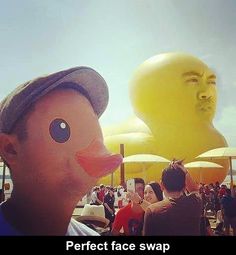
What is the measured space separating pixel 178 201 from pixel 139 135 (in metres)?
6.11

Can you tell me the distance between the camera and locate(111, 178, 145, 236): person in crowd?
134 inches

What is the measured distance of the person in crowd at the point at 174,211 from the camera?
2.78 meters

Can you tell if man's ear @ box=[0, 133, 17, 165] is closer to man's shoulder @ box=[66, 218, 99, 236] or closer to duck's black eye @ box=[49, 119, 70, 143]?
duck's black eye @ box=[49, 119, 70, 143]

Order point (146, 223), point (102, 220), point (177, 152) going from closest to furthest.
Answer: point (146, 223) → point (102, 220) → point (177, 152)

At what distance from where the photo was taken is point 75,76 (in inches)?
120

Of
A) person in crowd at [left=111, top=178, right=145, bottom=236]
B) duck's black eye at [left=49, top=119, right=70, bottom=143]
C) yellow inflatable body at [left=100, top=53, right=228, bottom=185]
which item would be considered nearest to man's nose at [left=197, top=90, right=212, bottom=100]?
yellow inflatable body at [left=100, top=53, right=228, bottom=185]

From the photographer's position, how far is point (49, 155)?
118 inches

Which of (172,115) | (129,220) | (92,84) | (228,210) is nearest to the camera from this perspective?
(92,84)

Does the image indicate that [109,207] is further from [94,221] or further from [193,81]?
[193,81]

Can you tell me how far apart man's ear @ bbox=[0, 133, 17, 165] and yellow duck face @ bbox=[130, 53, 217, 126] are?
5.87 m

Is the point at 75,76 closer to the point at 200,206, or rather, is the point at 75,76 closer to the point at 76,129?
the point at 76,129

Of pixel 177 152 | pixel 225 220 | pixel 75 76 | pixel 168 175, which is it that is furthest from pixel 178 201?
pixel 177 152

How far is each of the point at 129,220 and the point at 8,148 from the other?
1.25 metres

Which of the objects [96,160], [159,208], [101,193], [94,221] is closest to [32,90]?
[96,160]
